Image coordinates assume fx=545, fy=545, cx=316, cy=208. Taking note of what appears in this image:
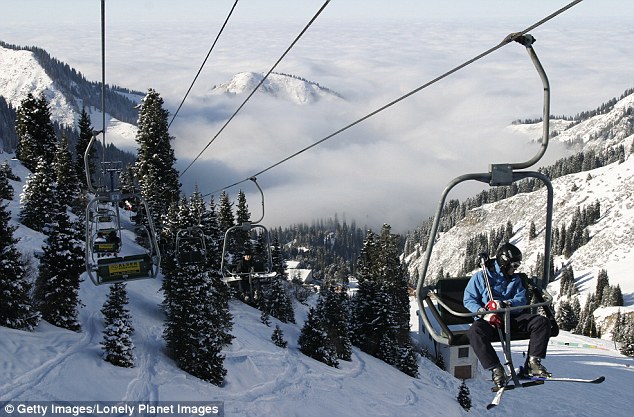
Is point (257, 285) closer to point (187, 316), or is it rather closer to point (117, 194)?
point (117, 194)

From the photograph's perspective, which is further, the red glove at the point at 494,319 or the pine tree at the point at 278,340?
the pine tree at the point at 278,340

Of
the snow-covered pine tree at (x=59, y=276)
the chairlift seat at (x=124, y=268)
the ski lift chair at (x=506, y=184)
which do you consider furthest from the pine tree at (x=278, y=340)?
the ski lift chair at (x=506, y=184)

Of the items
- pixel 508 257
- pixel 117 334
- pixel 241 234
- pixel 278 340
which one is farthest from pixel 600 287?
pixel 508 257

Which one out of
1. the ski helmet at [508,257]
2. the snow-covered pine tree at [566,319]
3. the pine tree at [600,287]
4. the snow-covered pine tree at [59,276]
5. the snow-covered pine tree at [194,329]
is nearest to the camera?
the ski helmet at [508,257]

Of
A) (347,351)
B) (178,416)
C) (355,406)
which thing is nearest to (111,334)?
(178,416)

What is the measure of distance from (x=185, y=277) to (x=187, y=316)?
2609 mm

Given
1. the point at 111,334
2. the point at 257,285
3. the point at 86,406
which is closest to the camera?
the point at 257,285

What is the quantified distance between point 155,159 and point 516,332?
49.7 metres

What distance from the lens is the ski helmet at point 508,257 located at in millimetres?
9711

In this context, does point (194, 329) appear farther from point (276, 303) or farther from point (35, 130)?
point (35, 130)

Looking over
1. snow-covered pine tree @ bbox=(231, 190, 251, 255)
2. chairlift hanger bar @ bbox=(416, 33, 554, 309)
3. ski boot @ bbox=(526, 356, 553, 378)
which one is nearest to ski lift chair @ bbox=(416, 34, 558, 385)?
chairlift hanger bar @ bbox=(416, 33, 554, 309)

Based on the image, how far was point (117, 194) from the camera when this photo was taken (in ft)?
56.3

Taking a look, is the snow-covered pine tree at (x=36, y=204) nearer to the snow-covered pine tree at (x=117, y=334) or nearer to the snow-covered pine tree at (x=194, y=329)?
the snow-covered pine tree at (x=117, y=334)

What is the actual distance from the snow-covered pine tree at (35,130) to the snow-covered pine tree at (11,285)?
41032mm
